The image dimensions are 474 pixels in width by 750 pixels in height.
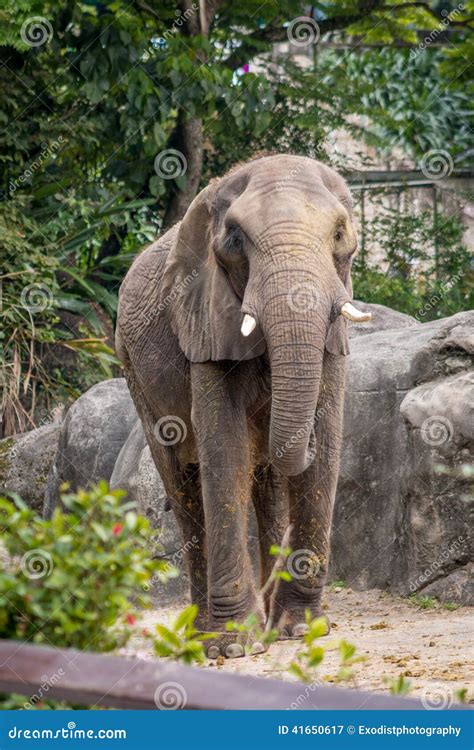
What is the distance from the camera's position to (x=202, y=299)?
23.9 feet

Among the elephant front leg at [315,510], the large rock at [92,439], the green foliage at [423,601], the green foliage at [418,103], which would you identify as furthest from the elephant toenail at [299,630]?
the green foliage at [418,103]

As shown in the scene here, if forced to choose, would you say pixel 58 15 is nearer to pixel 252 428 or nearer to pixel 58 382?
pixel 58 382

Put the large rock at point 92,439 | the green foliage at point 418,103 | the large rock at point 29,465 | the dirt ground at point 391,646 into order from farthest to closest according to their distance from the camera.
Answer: the green foliage at point 418,103 < the large rock at point 29,465 < the large rock at point 92,439 < the dirt ground at point 391,646

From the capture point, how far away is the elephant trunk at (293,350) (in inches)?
242

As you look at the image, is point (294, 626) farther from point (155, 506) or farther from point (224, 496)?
point (155, 506)

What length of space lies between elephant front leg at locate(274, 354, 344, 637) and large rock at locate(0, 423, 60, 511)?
6.21 metres

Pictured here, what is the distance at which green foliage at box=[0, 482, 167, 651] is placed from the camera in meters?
3.15

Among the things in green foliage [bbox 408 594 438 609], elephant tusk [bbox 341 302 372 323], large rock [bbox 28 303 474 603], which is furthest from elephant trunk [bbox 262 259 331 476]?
green foliage [bbox 408 594 438 609]

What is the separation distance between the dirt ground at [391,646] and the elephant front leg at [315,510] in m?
0.26

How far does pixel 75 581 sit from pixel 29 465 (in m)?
10.2

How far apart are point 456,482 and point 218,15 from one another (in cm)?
946

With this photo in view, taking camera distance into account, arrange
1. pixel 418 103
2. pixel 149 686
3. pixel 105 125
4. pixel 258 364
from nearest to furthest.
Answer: pixel 149 686 → pixel 258 364 → pixel 105 125 → pixel 418 103

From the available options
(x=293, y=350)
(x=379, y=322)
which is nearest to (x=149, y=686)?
(x=293, y=350)

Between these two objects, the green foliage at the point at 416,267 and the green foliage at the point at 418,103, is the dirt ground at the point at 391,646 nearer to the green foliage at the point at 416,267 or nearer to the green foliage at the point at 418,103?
the green foliage at the point at 416,267
